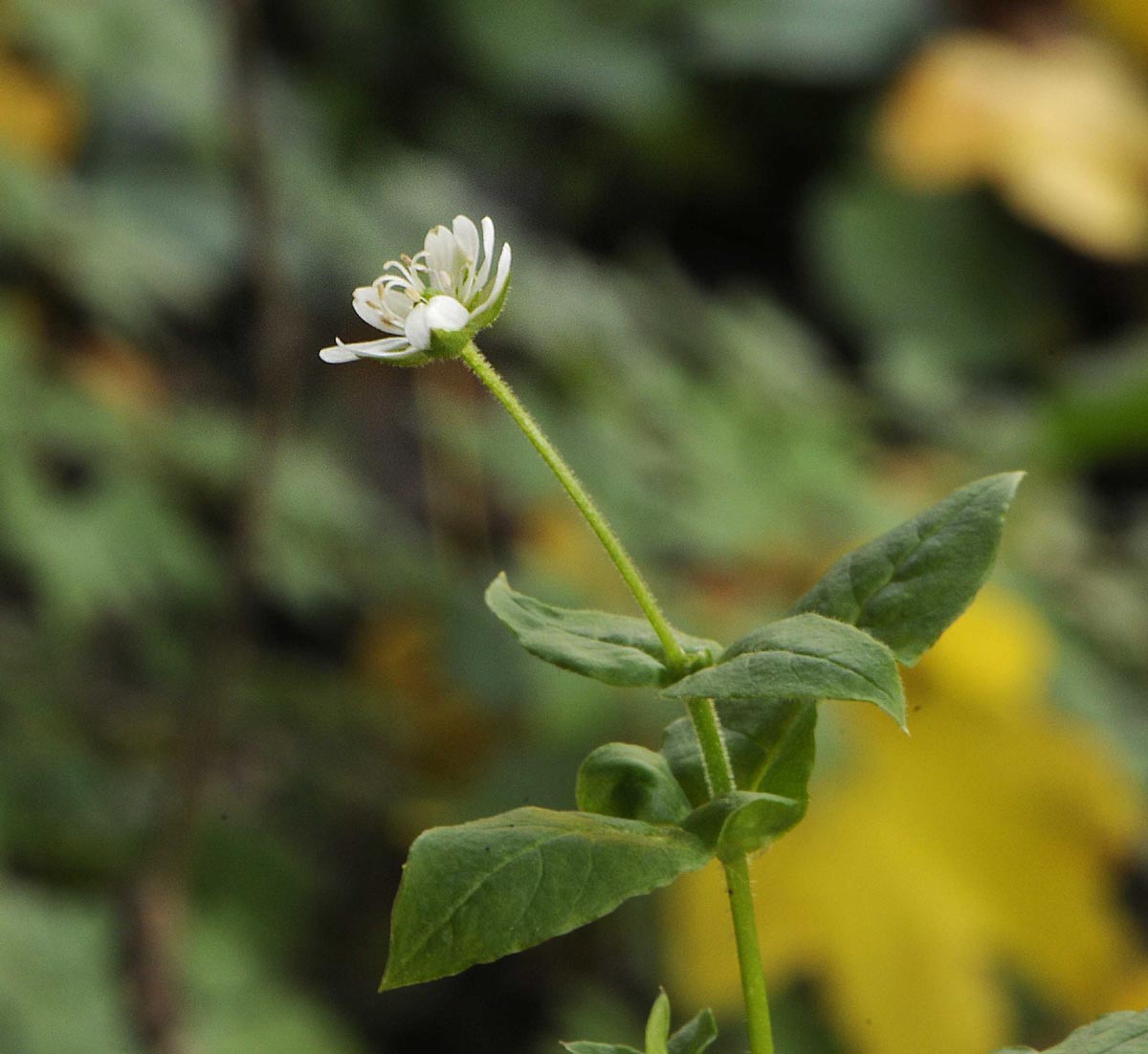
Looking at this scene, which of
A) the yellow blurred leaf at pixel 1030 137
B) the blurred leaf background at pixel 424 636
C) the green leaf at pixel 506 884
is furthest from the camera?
→ the yellow blurred leaf at pixel 1030 137

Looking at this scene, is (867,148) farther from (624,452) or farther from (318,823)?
(318,823)

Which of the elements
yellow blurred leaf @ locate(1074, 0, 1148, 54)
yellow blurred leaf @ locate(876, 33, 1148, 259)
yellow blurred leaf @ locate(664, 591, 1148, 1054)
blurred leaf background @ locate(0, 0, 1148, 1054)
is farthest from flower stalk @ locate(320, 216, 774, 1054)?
yellow blurred leaf @ locate(1074, 0, 1148, 54)

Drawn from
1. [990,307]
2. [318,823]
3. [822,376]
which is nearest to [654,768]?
[318,823]

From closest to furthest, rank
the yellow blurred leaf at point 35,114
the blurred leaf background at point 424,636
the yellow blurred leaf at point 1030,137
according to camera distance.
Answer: the blurred leaf background at point 424,636, the yellow blurred leaf at point 35,114, the yellow blurred leaf at point 1030,137

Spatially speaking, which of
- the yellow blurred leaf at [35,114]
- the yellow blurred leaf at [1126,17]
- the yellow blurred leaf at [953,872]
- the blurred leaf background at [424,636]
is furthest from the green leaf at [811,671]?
the yellow blurred leaf at [1126,17]

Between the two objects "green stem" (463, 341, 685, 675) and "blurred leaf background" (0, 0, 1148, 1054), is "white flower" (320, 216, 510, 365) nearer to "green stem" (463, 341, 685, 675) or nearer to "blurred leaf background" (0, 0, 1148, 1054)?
"green stem" (463, 341, 685, 675)

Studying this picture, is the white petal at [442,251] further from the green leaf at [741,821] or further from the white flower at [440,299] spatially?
the green leaf at [741,821]
